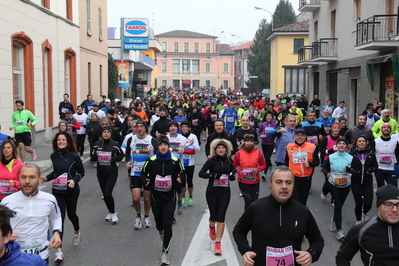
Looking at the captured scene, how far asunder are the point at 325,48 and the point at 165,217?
24610 millimetres

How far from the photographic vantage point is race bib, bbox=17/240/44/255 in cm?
499

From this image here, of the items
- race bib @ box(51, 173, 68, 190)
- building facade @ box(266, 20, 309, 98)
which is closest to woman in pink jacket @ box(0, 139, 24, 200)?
race bib @ box(51, 173, 68, 190)

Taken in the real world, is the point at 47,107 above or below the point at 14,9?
below

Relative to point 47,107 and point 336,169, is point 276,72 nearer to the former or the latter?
point 47,107

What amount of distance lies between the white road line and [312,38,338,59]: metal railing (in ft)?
73.1

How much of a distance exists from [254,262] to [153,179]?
329cm

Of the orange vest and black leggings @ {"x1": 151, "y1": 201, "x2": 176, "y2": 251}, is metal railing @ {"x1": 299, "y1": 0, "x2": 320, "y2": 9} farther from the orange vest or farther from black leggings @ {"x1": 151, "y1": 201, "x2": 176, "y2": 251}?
black leggings @ {"x1": 151, "y1": 201, "x2": 176, "y2": 251}

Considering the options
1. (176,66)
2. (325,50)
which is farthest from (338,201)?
(176,66)

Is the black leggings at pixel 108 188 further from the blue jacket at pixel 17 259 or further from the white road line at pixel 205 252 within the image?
the blue jacket at pixel 17 259

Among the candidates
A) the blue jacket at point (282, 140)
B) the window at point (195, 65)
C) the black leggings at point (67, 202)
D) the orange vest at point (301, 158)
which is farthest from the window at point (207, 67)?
the black leggings at point (67, 202)

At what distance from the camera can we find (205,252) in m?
7.18

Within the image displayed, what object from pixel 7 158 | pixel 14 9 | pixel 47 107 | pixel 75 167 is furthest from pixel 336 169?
pixel 47 107

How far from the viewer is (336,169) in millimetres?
8203

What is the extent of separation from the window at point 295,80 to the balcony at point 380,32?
95.2 feet
